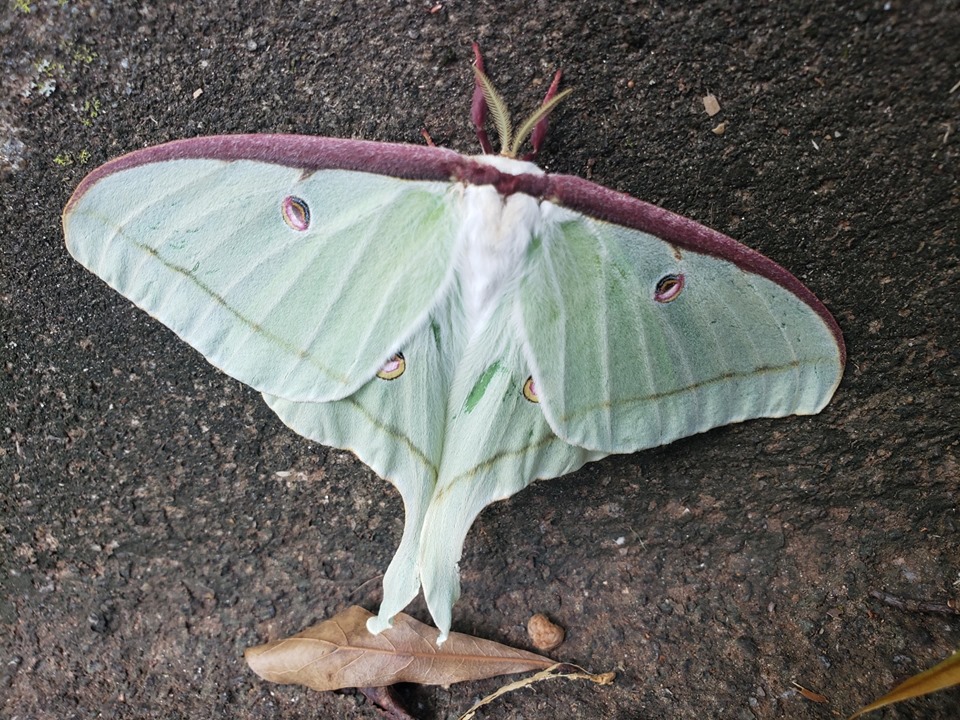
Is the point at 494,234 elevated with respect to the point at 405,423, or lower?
elevated

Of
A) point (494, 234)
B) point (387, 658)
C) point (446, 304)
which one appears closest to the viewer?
point (494, 234)

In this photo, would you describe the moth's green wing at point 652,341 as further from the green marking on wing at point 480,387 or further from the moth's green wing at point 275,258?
the moth's green wing at point 275,258

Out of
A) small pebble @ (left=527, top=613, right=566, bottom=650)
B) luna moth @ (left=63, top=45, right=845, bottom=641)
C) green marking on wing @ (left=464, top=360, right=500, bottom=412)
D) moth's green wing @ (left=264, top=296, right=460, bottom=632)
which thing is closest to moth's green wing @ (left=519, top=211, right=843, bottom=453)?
luna moth @ (left=63, top=45, right=845, bottom=641)

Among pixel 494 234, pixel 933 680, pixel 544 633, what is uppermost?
pixel 494 234

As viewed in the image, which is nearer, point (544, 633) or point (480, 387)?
point (480, 387)

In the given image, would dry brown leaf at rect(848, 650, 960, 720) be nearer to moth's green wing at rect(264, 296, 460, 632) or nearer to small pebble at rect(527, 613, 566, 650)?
small pebble at rect(527, 613, 566, 650)

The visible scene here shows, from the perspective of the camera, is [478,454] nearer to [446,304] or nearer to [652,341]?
[446,304]

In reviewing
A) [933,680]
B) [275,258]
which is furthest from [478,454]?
[933,680]

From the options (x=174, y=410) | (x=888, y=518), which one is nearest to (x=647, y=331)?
(x=888, y=518)
